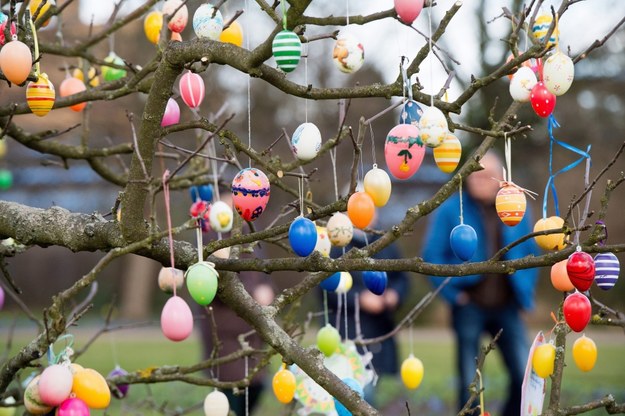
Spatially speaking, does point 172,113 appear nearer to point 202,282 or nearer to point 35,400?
point 202,282

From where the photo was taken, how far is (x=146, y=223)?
6.61 feet

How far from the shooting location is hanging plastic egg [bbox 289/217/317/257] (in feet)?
6.73

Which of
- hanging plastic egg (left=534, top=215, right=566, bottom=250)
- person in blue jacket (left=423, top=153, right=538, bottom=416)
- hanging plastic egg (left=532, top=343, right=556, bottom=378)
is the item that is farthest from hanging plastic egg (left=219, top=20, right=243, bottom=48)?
person in blue jacket (left=423, top=153, right=538, bottom=416)

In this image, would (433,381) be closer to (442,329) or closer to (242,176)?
(442,329)

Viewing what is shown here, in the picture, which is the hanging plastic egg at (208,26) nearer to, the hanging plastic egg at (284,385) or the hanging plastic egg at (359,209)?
the hanging plastic egg at (359,209)

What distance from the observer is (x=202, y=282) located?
1928 millimetres

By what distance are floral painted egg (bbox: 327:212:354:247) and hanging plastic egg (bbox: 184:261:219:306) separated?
444 millimetres

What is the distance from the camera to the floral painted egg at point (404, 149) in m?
1.99

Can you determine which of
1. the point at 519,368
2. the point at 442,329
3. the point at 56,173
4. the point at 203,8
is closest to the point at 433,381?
the point at 519,368

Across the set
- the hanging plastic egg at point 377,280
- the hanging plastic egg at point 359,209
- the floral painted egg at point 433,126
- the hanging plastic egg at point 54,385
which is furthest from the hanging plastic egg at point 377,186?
the hanging plastic egg at point 54,385

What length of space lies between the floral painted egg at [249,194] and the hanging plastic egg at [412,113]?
383 mm

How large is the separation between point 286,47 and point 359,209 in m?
0.51

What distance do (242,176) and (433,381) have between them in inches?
247

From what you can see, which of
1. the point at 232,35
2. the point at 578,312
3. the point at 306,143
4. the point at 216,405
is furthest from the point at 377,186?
the point at 216,405
